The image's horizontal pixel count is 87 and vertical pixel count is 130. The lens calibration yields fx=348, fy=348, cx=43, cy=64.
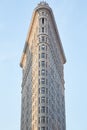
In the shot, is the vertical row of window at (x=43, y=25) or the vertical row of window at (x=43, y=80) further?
the vertical row of window at (x=43, y=25)

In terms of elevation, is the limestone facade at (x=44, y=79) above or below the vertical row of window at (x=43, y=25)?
below

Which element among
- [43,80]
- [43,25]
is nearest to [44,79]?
[43,80]

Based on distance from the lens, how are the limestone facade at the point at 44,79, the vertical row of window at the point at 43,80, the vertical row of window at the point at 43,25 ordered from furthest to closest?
the vertical row of window at the point at 43,25 → the limestone facade at the point at 44,79 → the vertical row of window at the point at 43,80

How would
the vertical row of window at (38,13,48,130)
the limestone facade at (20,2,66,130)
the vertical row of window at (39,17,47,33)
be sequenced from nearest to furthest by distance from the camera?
the vertical row of window at (38,13,48,130), the limestone facade at (20,2,66,130), the vertical row of window at (39,17,47,33)

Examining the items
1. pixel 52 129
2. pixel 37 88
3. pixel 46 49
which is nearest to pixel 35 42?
pixel 46 49

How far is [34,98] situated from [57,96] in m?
22.4

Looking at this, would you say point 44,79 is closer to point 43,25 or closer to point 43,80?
point 43,80

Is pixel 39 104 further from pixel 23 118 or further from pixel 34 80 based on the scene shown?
pixel 23 118

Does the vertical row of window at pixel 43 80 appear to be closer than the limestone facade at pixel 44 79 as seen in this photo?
Yes

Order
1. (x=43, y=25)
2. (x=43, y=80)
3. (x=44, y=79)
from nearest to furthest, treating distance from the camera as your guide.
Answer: (x=43, y=80)
(x=44, y=79)
(x=43, y=25)

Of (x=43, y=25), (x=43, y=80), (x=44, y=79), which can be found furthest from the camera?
(x=43, y=25)

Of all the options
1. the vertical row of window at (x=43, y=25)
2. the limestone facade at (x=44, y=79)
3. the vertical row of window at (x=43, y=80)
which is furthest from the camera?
the vertical row of window at (x=43, y=25)

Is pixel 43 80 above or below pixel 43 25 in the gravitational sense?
below

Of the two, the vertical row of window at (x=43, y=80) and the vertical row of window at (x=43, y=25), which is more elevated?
the vertical row of window at (x=43, y=25)
